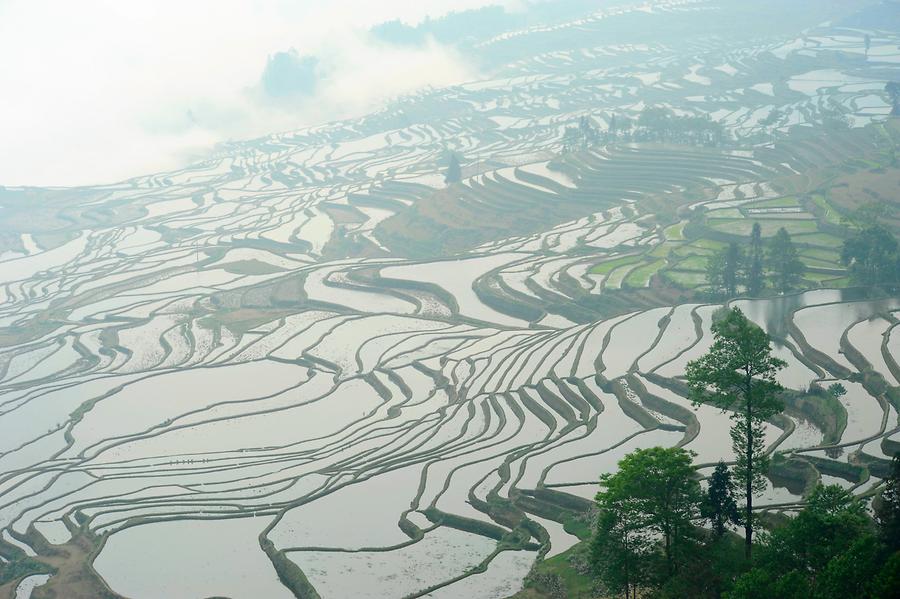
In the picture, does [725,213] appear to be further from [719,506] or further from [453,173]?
[719,506]

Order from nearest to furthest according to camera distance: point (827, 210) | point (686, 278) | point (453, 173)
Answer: point (686, 278), point (827, 210), point (453, 173)

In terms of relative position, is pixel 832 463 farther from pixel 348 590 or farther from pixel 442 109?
pixel 442 109

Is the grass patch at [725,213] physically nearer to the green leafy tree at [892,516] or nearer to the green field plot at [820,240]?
the green field plot at [820,240]

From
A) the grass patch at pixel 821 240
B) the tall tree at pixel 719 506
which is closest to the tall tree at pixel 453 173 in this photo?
the grass patch at pixel 821 240

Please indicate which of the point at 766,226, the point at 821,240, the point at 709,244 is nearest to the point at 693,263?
the point at 709,244

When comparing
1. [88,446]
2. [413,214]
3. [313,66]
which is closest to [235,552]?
[88,446]
